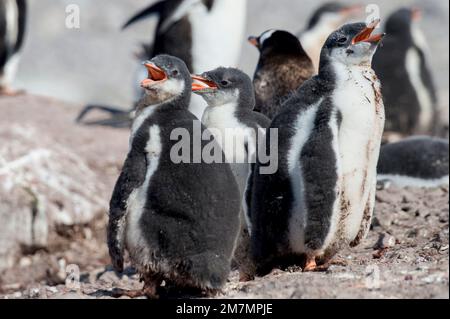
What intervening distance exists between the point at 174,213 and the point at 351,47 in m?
1.18

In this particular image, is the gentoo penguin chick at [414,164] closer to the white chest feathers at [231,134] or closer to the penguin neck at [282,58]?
the penguin neck at [282,58]

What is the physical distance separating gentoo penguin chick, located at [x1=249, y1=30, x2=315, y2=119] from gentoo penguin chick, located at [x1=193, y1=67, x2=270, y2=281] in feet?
3.94

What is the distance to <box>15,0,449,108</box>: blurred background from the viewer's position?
49.8 ft

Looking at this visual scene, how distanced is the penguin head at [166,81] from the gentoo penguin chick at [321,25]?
467 centimetres

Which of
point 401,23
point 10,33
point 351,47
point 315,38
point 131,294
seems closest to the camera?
point 131,294

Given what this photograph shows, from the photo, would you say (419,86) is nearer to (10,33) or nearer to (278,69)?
(10,33)

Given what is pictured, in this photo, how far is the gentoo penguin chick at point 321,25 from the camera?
31.2ft

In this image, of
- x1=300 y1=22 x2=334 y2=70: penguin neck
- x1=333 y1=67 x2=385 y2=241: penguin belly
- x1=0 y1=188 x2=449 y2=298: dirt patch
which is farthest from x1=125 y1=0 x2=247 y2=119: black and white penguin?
x1=333 y1=67 x2=385 y2=241: penguin belly

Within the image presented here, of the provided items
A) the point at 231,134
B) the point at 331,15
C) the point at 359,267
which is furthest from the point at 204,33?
the point at 359,267

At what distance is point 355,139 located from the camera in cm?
474

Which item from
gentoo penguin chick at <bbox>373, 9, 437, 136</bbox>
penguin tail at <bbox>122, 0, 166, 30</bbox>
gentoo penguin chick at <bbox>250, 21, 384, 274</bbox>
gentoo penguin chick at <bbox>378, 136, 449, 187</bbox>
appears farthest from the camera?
gentoo penguin chick at <bbox>373, 9, 437, 136</bbox>

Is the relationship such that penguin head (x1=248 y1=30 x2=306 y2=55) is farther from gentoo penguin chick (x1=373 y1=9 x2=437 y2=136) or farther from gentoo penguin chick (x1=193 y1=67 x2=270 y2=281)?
gentoo penguin chick (x1=373 y1=9 x2=437 y2=136)

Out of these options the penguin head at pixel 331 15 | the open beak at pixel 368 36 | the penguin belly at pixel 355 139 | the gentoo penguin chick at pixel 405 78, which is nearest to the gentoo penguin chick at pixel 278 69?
the open beak at pixel 368 36
